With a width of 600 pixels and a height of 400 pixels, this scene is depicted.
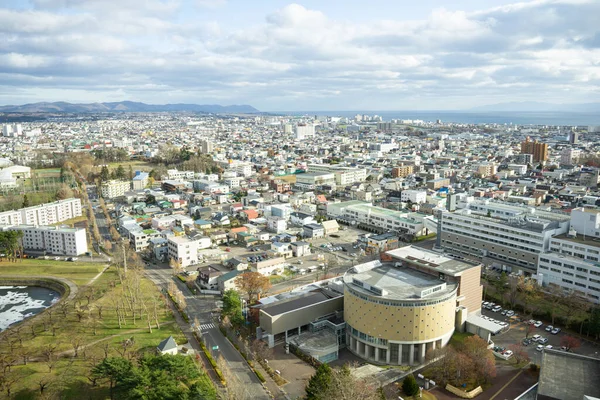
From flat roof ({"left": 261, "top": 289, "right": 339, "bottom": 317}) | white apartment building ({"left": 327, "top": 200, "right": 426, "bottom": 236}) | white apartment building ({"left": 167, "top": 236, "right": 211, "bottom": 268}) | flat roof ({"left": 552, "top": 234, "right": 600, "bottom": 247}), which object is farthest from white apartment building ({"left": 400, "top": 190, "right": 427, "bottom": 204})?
flat roof ({"left": 261, "top": 289, "right": 339, "bottom": 317})

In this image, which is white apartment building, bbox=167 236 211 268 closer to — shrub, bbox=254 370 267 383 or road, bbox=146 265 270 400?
road, bbox=146 265 270 400

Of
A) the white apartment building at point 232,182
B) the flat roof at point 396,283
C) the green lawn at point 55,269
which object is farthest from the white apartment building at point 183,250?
the white apartment building at point 232,182

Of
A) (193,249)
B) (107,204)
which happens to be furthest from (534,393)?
(107,204)

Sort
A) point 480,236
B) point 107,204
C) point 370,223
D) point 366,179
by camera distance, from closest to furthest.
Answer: point 480,236 → point 370,223 → point 107,204 → point 366,179

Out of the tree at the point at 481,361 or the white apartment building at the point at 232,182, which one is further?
the white apartment building at the point at 232,182

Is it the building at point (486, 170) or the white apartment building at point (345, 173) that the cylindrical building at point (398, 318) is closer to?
the white apartment building at point (345, 173)

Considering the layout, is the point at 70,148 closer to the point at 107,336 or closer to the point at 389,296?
the point at 107,336
